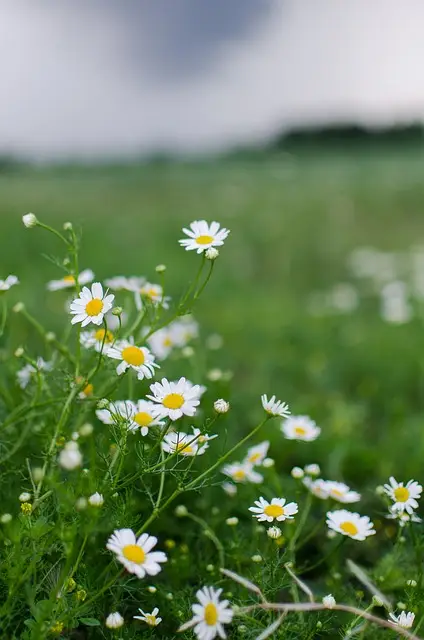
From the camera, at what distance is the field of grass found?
207 centimetres

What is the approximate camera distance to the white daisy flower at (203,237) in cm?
115

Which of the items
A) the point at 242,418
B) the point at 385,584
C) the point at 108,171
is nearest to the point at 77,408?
the point at 385,584

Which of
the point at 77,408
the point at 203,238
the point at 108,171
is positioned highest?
the point at 203,238

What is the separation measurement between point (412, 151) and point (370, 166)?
162 cm

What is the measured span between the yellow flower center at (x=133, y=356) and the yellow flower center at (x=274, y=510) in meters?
0.30

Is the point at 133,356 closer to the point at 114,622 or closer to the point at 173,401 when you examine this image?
the point at 173,401

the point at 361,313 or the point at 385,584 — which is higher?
the point at 385,584

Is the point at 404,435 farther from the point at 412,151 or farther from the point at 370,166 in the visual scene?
the point at 412,151

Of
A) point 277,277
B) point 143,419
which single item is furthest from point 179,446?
point 277,277

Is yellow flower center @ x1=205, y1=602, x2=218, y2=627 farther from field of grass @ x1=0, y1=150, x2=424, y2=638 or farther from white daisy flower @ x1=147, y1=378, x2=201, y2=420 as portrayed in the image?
white daisy flower @ x1=147, y1=378, x2=201, y2=420

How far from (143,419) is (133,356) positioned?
112 millimetres

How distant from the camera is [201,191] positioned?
908 centimetres

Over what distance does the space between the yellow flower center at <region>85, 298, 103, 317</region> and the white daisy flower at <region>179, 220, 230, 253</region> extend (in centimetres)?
16

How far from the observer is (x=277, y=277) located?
5.20 m
